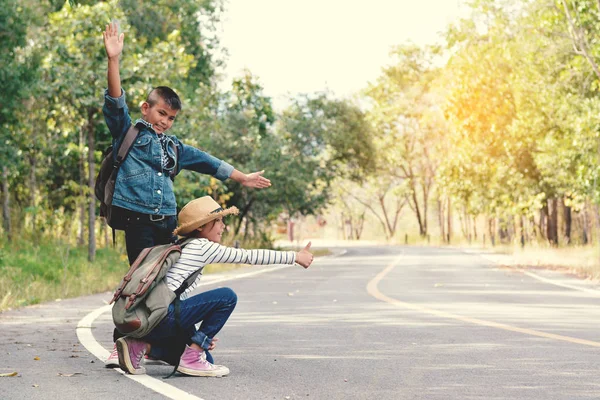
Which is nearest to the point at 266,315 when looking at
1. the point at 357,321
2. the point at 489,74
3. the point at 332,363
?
the point at 357,321

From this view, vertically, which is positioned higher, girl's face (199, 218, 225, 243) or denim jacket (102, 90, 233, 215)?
denim jacket (102, 90, 233, 215)

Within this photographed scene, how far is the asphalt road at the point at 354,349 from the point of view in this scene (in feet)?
21.4

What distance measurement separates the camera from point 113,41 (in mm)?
7133

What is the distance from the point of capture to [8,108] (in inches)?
883

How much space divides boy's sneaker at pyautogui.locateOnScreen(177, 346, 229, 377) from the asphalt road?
9 cm

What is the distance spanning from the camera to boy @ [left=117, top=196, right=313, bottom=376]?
6.85 metres

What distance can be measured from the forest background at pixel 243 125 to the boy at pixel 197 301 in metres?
6.47

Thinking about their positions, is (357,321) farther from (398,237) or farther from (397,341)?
(398,237)

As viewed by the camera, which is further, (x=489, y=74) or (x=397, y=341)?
(x=489, y=74)

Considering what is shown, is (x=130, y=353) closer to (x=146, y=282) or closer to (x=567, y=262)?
(x=146, y=282)

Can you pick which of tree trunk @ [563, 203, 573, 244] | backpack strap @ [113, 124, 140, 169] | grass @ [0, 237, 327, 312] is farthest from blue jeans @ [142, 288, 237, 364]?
tree trunk @ [563, 203, 573, 244]

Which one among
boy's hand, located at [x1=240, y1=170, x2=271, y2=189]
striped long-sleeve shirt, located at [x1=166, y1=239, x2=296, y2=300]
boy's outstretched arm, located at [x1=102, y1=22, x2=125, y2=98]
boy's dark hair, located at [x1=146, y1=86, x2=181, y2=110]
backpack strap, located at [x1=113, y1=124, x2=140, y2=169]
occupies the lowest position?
striped long-sleeve shirt, located at [x1=166, y1=239, x2=296, y2=300]

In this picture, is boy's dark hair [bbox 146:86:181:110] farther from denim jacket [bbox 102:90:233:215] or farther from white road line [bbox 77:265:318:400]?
white road line [bbox 77:265:318:400]

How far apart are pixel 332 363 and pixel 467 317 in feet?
14.0
